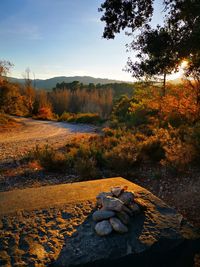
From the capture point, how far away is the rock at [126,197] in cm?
335

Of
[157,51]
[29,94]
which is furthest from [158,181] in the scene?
[29,94]

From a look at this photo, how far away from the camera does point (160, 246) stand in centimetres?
294

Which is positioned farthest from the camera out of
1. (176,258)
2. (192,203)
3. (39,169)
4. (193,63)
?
(39,169)

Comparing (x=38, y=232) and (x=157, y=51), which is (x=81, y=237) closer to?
(x=38, y=232)

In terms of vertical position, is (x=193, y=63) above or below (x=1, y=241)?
above

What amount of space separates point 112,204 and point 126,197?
0.82 ft

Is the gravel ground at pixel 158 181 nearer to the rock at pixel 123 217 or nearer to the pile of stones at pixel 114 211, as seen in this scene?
the pile of stones at pixel 114 211

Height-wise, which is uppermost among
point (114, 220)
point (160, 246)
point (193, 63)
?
point (193, 63)

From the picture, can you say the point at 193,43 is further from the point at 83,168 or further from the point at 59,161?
the point at 59,161

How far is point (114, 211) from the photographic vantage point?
3199 mm

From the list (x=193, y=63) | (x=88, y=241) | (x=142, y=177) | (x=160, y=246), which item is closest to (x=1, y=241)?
(x=88, y=241)

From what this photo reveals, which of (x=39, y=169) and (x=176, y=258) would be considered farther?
(x=39, y=169)

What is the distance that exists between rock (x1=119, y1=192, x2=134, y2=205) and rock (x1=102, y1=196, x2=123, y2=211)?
109 millimetres

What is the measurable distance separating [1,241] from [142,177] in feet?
13.6
